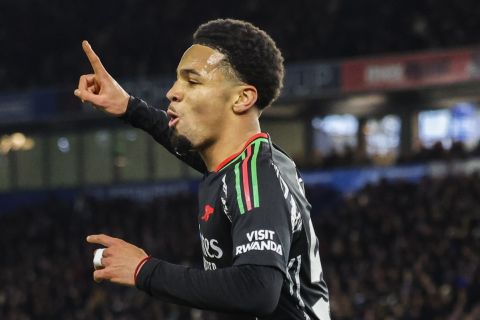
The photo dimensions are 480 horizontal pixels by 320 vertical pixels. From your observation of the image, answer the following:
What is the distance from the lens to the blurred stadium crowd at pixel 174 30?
20.4 meters

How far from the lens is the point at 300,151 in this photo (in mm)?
24859

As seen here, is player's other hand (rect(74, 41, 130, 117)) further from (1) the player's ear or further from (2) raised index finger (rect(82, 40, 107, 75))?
(1) the player's ear

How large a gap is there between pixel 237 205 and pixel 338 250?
13.2 m

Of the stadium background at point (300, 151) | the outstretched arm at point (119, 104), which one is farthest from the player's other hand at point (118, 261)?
the stadium background at point (300, 151)

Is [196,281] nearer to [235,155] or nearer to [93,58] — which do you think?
[235,155]

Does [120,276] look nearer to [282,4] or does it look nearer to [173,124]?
[173,124]

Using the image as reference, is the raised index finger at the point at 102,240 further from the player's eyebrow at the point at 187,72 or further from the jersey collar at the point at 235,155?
the player's eyebrow at the point at 187,72

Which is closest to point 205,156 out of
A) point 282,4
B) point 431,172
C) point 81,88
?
point 81,88

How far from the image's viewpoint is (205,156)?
341cm

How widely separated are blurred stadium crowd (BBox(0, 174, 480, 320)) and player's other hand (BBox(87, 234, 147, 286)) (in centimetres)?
1020

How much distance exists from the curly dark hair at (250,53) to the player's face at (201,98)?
4 cm

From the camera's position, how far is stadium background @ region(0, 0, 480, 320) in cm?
1536

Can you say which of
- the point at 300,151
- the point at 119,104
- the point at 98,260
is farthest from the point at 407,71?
→ the point at 98,260

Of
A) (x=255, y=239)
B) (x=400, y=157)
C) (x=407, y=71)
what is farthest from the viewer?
(x=400, y=157)
